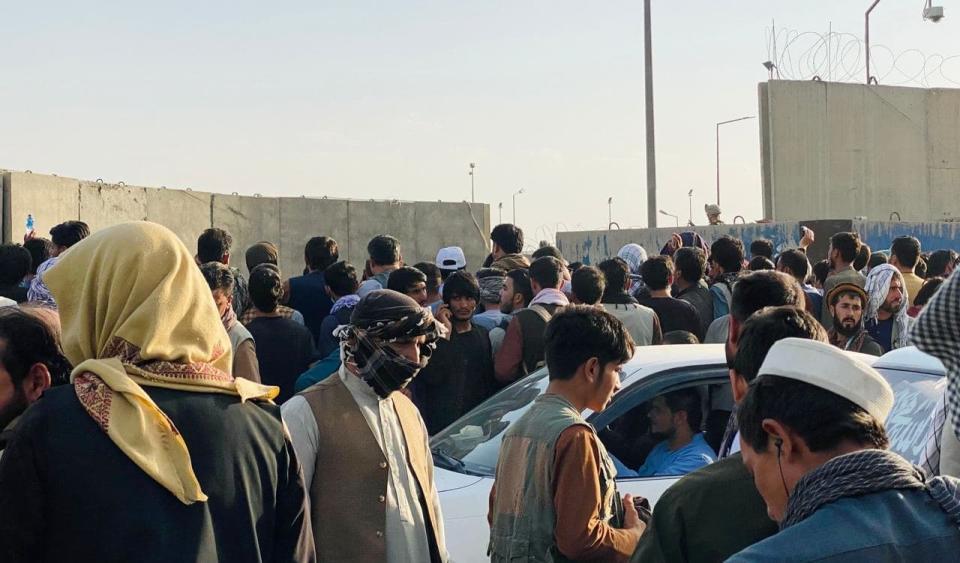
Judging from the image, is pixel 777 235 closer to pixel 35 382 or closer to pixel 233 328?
pixel 233 328

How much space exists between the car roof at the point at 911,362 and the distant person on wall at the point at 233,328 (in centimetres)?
279

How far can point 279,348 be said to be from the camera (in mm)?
6562

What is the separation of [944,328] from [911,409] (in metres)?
1.64

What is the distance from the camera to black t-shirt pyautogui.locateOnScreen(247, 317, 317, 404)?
6.56 metres

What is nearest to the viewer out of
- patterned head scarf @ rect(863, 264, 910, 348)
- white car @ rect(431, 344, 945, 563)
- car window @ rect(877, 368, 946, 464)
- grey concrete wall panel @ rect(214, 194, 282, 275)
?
car window @ rect(877, 368, 946, 464)

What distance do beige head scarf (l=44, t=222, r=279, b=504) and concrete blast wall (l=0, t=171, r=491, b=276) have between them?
1359 cm

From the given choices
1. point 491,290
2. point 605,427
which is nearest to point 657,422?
point 605,427

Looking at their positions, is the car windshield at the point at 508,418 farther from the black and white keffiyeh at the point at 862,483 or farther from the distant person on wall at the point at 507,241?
the distant person on wall at the point at 507,241

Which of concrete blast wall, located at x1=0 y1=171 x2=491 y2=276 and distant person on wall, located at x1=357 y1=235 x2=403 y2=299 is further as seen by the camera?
concrete blast wall, located at x1=0 y1=171 x2=491 y2=276

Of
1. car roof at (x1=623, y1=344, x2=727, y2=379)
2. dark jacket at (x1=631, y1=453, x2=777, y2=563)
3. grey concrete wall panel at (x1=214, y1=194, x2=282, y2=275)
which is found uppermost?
grey concrete wall panel at (x1=214, y1=194, x2=282, y2=275)

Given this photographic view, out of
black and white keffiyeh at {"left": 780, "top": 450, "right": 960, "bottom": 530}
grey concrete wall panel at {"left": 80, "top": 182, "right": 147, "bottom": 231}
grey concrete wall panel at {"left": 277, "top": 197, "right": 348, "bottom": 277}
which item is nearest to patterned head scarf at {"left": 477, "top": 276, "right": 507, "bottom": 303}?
black and white keffiyeh at {"left": 780, "top": 450, "right": 960, "bottom": 530}

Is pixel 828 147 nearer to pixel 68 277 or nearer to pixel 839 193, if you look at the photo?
pixel 839 193

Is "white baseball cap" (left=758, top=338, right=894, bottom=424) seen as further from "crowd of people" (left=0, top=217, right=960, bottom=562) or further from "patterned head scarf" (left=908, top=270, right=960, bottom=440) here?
"patterned head scarf" (left=908, top=270, right=960, bottom=440)

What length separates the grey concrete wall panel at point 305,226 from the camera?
20.8m
